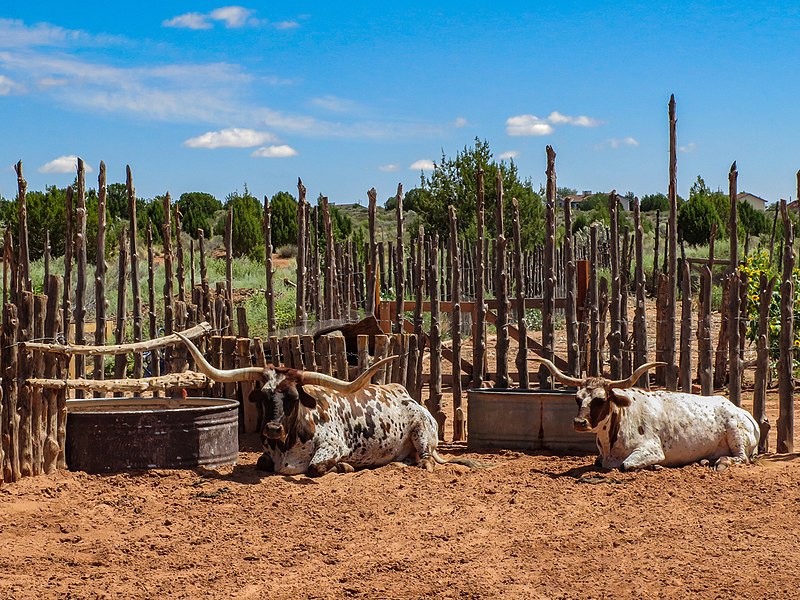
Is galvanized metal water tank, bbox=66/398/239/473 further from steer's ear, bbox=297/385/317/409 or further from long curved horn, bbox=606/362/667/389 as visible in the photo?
long curved horn, bbox=606/362/667/389

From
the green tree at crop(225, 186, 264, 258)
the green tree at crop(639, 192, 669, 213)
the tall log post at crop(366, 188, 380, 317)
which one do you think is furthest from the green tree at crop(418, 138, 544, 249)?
the green tree at crop(639, 192, 669, 213)

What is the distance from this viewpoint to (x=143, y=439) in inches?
324

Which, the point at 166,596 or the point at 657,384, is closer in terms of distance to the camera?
the point at 166,596

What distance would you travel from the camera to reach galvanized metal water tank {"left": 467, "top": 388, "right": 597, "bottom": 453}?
916cm

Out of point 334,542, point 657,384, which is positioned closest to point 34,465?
point 334,542

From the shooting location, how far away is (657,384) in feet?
47.1

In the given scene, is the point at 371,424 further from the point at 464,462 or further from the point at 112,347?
the point at 112,347

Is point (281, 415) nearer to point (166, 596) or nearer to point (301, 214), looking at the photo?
point (166, 596)

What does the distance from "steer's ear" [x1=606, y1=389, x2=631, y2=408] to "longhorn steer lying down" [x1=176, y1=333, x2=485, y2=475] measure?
1191mm

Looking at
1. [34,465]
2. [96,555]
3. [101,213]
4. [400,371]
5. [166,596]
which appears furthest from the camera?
[101,213]

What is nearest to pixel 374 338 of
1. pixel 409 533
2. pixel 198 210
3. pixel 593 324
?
pixel 593 324

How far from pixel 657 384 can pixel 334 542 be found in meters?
8.91

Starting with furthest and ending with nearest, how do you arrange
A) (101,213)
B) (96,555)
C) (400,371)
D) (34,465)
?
1. (101,213)
2. (400,371)
3. (34,465)
4. (96,555)

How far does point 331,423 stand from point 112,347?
74.2 inches
